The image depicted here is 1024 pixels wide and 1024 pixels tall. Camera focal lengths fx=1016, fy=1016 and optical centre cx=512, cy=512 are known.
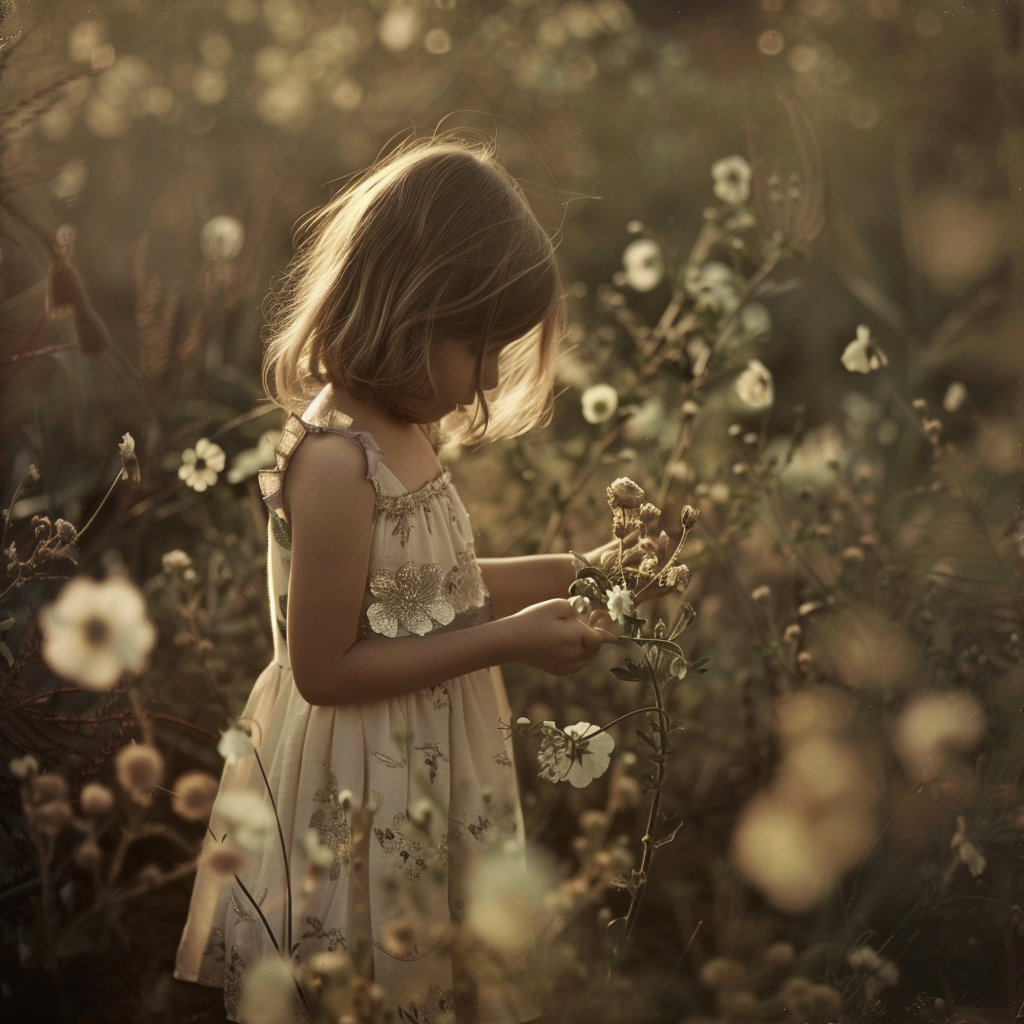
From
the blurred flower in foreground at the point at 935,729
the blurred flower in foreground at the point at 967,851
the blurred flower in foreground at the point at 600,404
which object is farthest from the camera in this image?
the blurred flower in foreground at the point at 600,404

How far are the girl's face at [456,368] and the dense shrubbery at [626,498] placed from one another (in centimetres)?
23

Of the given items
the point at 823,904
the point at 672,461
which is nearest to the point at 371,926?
the point at 823,904

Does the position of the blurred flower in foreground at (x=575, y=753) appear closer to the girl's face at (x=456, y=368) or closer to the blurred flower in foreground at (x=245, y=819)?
the blurred flower in foreground at (x=245, y=819)

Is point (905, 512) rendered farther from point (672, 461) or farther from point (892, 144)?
point (892, 144)

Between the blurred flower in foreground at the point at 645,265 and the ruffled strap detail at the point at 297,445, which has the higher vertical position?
the ruffled strap detail at the point at 297,445

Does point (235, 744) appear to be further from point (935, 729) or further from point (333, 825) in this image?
point (935, 729)

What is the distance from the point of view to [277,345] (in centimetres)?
113

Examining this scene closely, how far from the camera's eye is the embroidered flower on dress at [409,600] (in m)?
1.00

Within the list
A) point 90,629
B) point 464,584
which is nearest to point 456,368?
point 464,584

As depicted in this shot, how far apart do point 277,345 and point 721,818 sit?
1099 millimetres

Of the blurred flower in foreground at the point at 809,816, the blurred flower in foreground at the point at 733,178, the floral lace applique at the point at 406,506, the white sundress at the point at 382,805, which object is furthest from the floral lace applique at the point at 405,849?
the blurred flower in foreground at the point at 733,178

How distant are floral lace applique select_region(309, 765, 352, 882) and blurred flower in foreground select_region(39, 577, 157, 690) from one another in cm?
25

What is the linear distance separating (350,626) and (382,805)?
0.62 feet

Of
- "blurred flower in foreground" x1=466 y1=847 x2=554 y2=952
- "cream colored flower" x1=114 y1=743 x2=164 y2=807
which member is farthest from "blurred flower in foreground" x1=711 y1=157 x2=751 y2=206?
"cream colored flower" x1=114 y1=743 x2=164 y2=807
